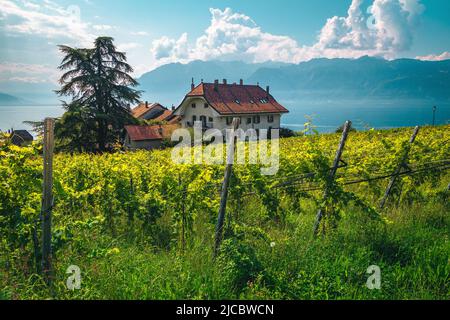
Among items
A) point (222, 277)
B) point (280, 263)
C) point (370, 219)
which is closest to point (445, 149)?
point (370, 219)

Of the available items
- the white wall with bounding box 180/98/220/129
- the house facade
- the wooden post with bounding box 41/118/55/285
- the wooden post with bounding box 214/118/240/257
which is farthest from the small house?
the wooden post with bounding box 41/118/55/285

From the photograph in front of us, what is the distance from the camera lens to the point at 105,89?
31547 millimetres

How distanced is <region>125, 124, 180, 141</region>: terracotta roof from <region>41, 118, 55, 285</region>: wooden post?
33444 millimetres

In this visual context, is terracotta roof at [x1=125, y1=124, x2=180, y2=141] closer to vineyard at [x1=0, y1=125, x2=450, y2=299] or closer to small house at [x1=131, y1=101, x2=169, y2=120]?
small house at [x1=131, y1=101, x2=169, y2=120]

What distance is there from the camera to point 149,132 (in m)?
38.8

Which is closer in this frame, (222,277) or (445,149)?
(222,277)

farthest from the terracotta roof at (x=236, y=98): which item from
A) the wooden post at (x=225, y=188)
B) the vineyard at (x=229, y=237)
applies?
the wooden post at (x=225, y=188)

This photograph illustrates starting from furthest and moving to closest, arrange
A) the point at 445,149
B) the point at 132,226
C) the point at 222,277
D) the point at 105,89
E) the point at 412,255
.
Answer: the point at 105,89 → the point at 445,149 → the point at 132,226 → the point at 412,255 → the point at 222,277

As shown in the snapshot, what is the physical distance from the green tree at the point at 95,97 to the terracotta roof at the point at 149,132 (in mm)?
2884

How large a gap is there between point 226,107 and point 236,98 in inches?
151

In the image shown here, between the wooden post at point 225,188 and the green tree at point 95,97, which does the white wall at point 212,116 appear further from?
the wooden post at point 225,188

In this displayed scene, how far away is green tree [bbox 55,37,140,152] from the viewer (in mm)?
29884

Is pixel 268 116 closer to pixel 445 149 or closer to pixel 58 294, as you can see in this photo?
pixel 445 149
